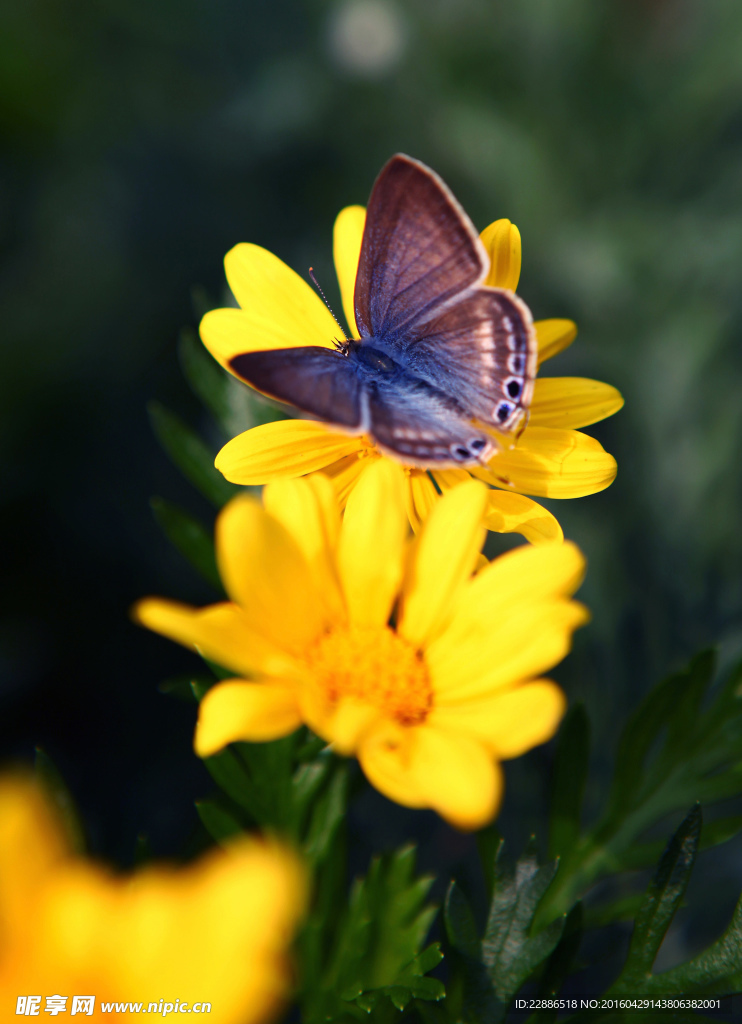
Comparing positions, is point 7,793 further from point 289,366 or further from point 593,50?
point 593,50

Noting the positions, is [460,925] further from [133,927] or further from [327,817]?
[133,927]

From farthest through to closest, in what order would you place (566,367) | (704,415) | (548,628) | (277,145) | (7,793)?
(277,145) < (566,367) < (704,415) < (548,628) < (7,793)

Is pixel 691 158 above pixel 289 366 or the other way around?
above

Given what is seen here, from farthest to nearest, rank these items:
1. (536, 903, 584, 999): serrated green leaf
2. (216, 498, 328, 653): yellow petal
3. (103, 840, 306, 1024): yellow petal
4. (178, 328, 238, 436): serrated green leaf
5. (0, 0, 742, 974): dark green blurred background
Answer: (0, 0, 742, 974): dark green blurred background
(178, 328, 238, 436): serrated green leaf
(536, 903, 584, 999): serrated green leaf
(216, 498, 328, 653): yellow petal
(103, 840, 306, 1024): yellow petal

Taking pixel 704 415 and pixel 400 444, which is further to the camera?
pixel 704 415

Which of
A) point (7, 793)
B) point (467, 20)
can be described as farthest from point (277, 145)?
point (7, 793)

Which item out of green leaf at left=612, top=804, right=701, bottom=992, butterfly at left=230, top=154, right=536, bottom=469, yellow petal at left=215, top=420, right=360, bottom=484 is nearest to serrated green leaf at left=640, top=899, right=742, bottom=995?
green leaf at left=612, top=804, right=701, bottom=992

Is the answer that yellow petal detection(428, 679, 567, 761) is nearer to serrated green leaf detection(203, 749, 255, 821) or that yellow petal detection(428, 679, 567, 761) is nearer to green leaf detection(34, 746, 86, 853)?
serrated green leaf detection(203, 749, 255, 821)

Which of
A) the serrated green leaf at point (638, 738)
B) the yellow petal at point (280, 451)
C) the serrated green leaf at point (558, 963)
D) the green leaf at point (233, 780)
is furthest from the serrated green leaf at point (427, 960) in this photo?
the yellow petal at point (280, 451)
